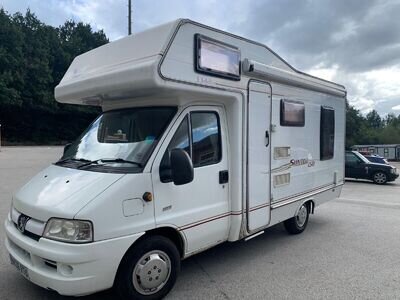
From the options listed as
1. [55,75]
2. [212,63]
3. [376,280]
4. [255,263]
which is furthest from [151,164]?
[55,75]

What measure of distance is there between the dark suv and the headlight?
15.2 meters

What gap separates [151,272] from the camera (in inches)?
147

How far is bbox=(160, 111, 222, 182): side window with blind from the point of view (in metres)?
3.86

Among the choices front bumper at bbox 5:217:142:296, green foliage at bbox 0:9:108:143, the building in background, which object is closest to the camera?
front bumper at bbox 5:217:142:296

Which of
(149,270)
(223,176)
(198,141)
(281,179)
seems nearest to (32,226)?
(149,270)

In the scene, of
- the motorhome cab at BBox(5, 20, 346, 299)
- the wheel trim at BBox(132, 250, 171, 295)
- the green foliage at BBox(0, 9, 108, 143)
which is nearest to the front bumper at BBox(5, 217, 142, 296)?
the motorhome cab at BBox(5, 20, 346, 299)

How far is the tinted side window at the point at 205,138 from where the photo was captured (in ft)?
13.8

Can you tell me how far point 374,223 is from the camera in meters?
7.43

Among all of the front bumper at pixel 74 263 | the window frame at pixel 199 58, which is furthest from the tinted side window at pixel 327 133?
the front bumper at pixel 74 263

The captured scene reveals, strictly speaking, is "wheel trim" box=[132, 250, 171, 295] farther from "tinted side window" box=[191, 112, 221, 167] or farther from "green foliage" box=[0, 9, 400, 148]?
"green foliage" box=[0, 9, 400, 148]

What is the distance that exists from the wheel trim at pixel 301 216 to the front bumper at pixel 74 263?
3.77 meters

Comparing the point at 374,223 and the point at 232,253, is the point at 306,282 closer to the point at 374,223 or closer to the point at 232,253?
the point at 232,253

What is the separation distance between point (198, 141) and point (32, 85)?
157ft

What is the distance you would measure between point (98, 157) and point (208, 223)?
148cm
